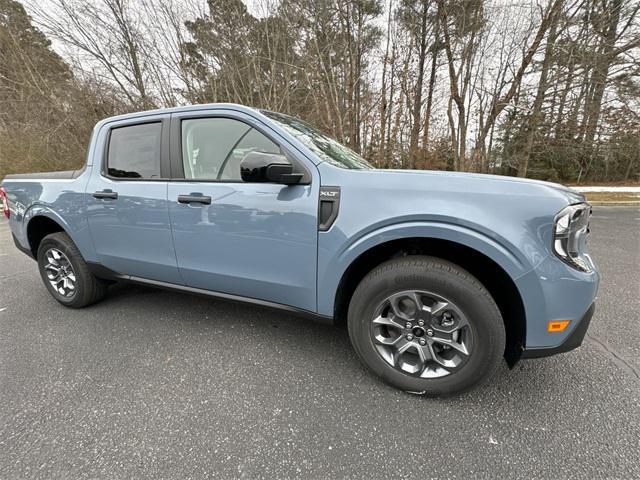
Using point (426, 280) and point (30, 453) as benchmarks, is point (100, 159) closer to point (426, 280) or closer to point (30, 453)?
point (30, 453)

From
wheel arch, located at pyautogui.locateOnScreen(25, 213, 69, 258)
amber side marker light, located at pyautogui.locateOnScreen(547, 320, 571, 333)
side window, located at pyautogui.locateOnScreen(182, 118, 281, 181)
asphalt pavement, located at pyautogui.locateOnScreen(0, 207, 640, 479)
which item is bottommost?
asphalt pavement, located at pyautogui.locateOnScreen(0, 207, 640, 479)

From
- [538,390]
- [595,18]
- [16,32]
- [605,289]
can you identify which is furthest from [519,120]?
[16,32]

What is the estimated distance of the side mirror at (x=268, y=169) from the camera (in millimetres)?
1769

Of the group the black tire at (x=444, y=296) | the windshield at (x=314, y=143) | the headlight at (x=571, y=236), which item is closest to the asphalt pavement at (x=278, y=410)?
the black tire at (x=444, y=296)

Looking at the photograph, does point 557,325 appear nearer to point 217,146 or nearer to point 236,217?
point 236,217

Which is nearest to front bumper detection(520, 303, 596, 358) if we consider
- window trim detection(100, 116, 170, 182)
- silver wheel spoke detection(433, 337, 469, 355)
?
silver wheel spoke detection(433, 337, 469, 355)

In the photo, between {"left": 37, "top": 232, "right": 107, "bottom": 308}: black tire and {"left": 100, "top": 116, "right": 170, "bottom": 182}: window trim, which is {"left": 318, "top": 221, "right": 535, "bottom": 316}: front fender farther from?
{"left": 37, "top": 232, "right": 107, "bottom": 308}: black tire

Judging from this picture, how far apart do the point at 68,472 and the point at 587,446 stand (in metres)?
2.51

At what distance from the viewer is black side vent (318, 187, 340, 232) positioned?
1.79 metres

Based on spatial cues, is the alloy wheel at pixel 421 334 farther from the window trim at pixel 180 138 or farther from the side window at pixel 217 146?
the side window at pixel 217 146

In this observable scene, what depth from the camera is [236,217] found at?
2.02 metres

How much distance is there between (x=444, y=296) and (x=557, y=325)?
0.57 metres

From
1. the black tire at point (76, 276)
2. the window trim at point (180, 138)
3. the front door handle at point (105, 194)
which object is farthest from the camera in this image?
the black tire at point (76, 276)

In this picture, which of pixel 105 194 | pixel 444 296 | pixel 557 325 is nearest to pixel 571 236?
pixel 557 325
